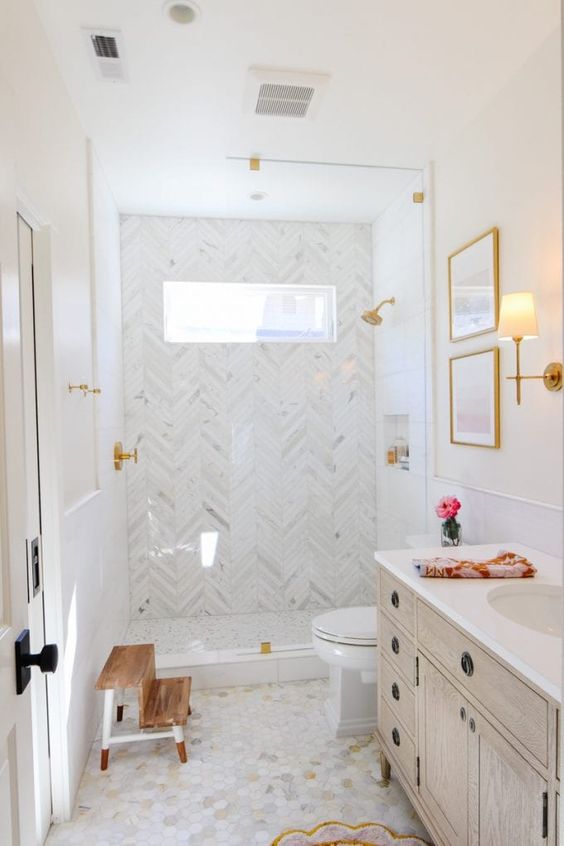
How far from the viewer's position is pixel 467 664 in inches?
52.4

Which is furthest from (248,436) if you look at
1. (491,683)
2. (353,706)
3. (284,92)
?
(491,683)

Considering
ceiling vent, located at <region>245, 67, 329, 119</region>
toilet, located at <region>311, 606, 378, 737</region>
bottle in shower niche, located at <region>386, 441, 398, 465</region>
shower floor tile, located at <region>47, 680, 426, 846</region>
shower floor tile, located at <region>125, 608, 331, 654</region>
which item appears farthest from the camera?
bottle in shower niche, located at <region>386, 441, 398, 465</region>

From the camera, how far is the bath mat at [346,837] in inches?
66.7

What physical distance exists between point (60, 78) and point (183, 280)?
1591mm

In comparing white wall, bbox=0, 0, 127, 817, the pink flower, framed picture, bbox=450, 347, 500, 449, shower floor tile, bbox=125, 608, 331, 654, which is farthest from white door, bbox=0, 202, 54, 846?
shower floor tile, bbox=125, 608, 331, 654

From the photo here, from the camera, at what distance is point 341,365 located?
12.2ft

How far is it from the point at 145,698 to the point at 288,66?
2597 mm

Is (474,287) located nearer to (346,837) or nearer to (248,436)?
(248,436)

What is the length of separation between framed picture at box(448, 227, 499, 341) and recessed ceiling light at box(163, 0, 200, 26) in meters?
1.36

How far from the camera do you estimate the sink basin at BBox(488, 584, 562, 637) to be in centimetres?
151

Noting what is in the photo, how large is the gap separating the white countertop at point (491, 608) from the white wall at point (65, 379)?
1.21m

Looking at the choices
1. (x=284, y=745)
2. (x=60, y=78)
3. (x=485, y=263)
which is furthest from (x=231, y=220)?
(x=284, y=745)

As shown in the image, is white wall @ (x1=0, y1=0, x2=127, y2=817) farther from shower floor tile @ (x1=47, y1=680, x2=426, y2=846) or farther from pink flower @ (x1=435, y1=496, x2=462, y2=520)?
pink flower @ (x1=435, y1=496, x2=462, y2=520)

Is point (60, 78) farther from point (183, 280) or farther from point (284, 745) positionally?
point (284, 745)
